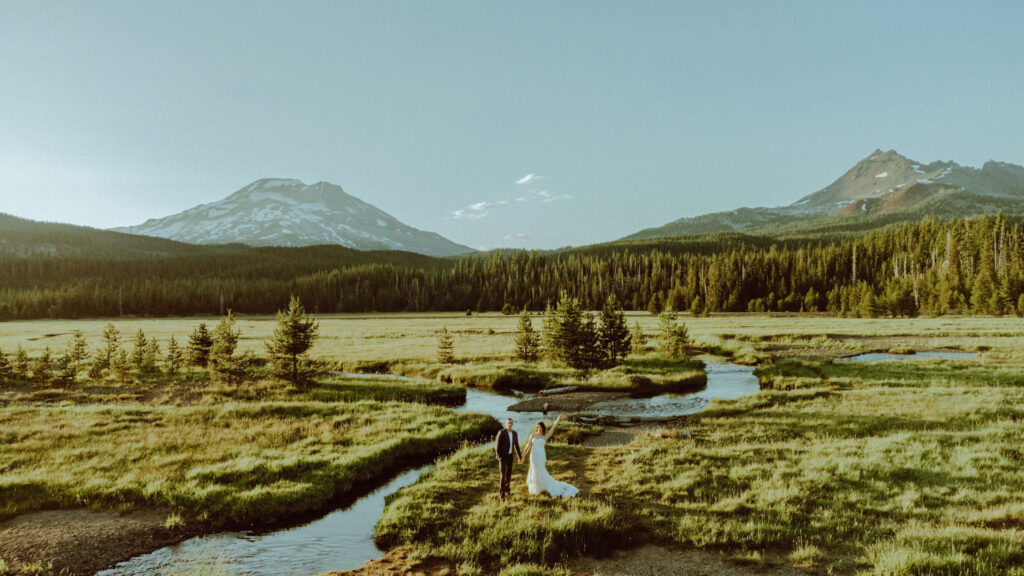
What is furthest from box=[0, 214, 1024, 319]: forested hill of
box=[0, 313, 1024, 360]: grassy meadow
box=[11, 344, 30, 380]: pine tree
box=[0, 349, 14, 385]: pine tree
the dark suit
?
the dark suit

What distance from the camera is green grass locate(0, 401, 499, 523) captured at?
51.4 ft

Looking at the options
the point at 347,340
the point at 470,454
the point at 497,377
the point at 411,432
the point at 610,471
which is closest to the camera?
the point at 610,471

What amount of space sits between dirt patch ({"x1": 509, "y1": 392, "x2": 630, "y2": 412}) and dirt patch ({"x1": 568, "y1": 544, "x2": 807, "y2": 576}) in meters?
18.5

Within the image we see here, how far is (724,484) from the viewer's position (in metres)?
15.8

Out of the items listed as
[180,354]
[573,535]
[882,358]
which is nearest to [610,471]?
[573,535]

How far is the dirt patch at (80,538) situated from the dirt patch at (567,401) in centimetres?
1970

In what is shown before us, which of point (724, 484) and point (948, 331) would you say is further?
point (948, 331)

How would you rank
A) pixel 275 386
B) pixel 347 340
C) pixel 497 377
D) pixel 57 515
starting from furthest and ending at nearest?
pixel 347 340 < pixel 497 377 < pixel 275 386 < pixel 57 515

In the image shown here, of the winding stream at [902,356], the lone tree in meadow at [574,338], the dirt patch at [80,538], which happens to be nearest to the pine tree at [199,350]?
the lone tree in meadow at [574,338]

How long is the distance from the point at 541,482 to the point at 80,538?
12655 millimetres

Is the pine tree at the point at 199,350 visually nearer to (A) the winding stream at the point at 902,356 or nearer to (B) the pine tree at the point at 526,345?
(B) the pine tree at the point at 526,345

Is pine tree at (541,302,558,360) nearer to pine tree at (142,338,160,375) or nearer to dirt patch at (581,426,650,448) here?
dirt patch at (581,426,650,448)

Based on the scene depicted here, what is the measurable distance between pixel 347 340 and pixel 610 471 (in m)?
57.1

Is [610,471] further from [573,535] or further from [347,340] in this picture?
[347,340]
